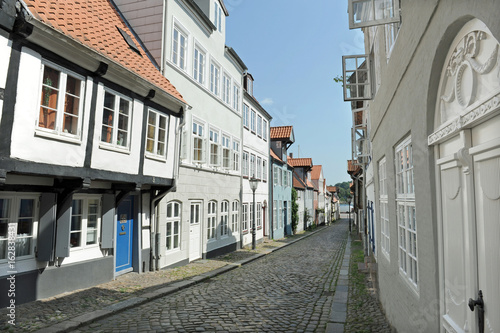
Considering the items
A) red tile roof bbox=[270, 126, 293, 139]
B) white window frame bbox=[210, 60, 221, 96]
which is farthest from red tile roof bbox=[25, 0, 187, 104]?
red tile roof bbox=[270, 126, 293, 139]

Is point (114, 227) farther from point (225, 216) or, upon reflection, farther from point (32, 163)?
Answer: point (225, 216)

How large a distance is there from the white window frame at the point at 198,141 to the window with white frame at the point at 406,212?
9124mm

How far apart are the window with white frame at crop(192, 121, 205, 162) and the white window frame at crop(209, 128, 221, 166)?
34.2 inches

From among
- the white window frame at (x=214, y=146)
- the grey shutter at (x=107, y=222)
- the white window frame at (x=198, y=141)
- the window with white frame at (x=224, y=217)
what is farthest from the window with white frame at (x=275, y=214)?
the grey shutter at (x=107, y=222)

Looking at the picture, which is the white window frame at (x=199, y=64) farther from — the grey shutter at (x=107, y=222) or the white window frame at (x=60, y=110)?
the white window frame at (x=60, y=110)

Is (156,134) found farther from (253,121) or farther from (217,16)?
(253,121)

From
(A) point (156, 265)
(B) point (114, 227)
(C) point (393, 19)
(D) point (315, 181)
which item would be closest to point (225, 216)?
(A) point (156, 265)

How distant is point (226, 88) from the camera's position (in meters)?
16.7

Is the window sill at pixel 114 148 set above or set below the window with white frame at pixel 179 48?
below

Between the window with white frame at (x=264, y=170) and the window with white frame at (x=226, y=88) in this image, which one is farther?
the window with white frame at (x=264, y=170)

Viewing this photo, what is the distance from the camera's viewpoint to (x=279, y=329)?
19.9 ft

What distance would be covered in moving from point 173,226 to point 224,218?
4569 millimetres

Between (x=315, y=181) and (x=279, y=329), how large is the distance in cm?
4704

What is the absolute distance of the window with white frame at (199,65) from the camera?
13523 mm
